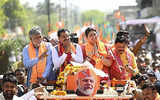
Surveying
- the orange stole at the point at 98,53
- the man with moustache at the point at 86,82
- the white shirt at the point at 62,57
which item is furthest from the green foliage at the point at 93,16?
the man with moustache at the point at 86,82

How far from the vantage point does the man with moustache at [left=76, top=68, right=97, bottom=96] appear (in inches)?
224

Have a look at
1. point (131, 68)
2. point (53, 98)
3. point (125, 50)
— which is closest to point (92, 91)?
point (53, 98)

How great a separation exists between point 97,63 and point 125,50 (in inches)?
27.7

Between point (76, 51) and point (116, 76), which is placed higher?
point (76, 51)

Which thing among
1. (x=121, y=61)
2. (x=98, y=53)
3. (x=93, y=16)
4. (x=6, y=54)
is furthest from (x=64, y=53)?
(x=93, y=16)

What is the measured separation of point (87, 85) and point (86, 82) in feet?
0.14

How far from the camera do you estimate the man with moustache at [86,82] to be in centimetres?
569

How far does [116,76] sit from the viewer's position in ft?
25.9

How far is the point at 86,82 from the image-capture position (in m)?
5.68

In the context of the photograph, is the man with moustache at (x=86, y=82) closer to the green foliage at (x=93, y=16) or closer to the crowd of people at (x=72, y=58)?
the crowd of people at (x=72, y=58)

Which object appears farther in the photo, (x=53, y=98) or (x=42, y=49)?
(x=42, y=49)

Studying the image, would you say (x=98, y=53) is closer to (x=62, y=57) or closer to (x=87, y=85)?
(x=62, y=57)

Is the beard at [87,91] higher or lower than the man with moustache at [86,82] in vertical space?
lower

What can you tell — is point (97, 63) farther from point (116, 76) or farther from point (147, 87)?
point (147, 87)
